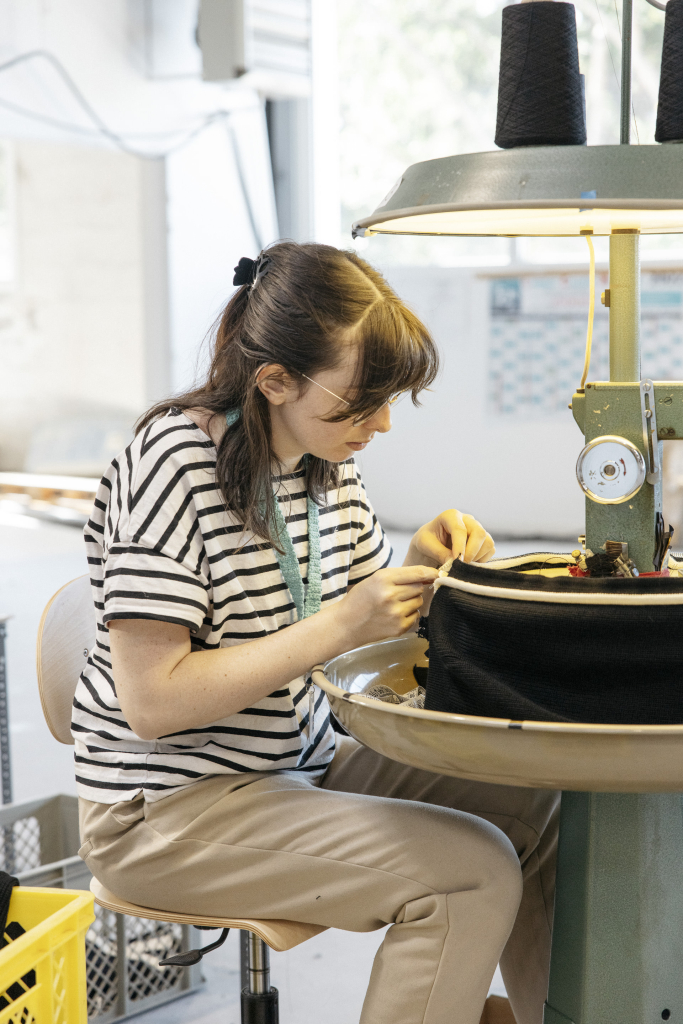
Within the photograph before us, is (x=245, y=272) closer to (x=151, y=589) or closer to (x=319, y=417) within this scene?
(x=319, y=417)

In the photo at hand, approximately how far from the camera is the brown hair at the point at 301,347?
1.24 meters

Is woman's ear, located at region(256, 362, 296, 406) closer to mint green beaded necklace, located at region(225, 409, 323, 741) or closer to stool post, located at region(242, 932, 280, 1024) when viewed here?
mint green beaded necklace, located at region(225, 409, 323, 741)

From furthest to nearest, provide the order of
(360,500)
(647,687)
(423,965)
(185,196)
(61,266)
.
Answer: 1. (185,196)
2. (61,266)
3. (360,500)
4. (423,965)
5. (647,687)

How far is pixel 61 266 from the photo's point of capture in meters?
2.58

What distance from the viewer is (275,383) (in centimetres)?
128

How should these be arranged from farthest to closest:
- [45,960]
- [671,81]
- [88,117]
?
[88,117]
[45,960]
[671,81]

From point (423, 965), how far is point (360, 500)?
0.66 m

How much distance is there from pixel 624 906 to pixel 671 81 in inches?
34.2

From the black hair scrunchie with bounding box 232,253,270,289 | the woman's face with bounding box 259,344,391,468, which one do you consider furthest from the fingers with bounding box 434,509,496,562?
the black hair scrunchie with bounding box 232,253,270,289

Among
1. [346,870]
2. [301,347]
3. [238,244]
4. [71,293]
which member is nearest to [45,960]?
[346,870]

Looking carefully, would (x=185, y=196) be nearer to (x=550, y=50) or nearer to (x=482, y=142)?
(x=482, y=142)

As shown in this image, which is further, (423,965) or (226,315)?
(226,315)

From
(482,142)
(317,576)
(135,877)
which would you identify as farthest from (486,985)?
(482,142)

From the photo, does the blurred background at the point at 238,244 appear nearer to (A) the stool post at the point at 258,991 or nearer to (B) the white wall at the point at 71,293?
(B) the white wall at the point at 71,293
